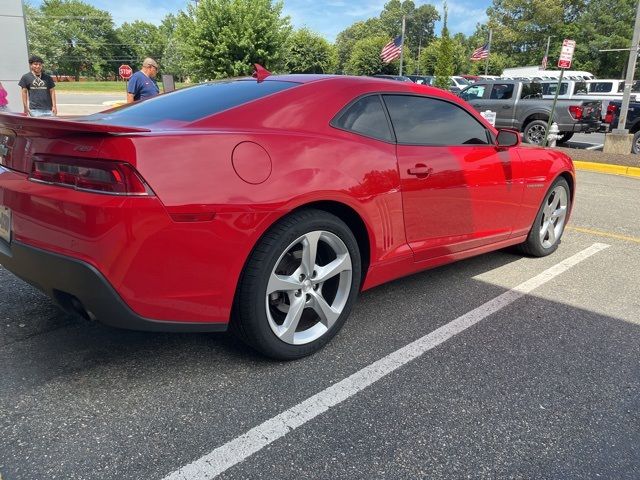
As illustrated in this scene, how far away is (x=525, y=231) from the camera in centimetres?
428

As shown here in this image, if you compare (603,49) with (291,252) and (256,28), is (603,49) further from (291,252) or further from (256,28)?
(291,252)

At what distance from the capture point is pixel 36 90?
8.22 meters

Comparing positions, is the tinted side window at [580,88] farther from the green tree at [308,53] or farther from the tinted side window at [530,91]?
the green tree at [308,53]

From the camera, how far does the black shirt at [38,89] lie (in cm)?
812

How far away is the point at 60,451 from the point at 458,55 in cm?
5259

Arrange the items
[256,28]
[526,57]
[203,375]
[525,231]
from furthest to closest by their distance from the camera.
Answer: [526,57] → [256,28] → [525,231] → [203,375]

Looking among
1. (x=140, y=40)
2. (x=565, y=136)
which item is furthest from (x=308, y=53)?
(x=140, y=40)

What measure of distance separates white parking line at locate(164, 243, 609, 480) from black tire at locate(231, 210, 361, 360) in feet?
1.07

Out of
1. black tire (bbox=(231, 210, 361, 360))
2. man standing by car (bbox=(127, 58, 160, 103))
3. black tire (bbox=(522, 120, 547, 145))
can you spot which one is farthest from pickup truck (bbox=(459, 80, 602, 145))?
black tire (bbox=(231, 210, 361, 360))

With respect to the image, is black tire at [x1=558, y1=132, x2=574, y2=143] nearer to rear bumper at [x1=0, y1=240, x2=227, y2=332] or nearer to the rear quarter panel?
the rear quarter panel

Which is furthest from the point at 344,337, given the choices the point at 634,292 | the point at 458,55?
the point at 458,55

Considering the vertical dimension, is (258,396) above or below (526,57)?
below

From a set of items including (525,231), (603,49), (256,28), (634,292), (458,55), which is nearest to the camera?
(634,292)

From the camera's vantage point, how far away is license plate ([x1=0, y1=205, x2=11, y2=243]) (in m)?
2.32
